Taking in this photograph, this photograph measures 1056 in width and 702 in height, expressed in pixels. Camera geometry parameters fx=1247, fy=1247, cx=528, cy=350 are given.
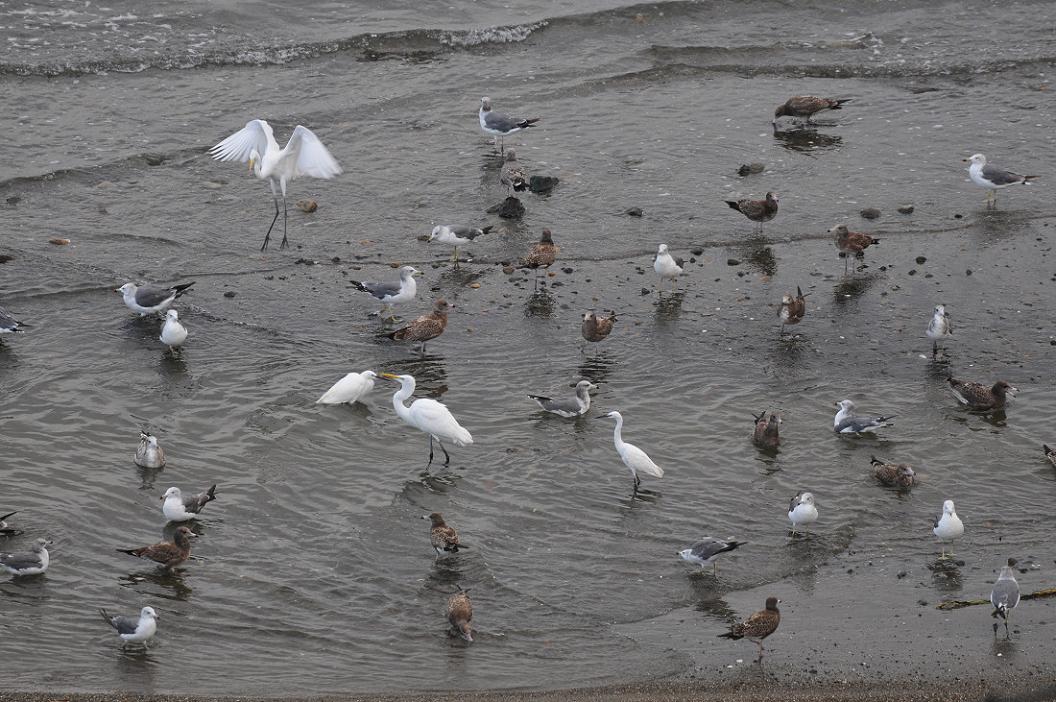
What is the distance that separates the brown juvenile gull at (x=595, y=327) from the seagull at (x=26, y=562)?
239 inches

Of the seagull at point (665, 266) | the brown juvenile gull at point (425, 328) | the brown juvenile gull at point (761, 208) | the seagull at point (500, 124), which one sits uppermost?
the seagull at point (500, 124)

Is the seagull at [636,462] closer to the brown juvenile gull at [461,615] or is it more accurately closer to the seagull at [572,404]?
the seagull at [572,404]

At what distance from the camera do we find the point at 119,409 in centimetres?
1232

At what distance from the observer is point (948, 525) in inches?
390

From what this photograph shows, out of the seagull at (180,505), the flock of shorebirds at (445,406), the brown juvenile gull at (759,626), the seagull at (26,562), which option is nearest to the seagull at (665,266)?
the flock of shorebirds at (445,406)

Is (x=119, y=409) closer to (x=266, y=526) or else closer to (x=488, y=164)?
(x=266, y=526)

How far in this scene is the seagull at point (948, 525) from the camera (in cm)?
991

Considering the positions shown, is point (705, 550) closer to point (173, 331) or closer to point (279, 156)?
point (173, 331)

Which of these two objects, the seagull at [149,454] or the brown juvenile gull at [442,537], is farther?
the seagull at [149,454]

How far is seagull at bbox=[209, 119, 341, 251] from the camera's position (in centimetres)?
1609

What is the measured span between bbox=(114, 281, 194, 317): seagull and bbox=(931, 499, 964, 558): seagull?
8.43 metres

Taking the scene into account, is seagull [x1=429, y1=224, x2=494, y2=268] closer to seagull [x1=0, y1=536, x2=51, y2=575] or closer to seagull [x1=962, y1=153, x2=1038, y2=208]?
seagull [x1=962, y1=153, x2=1038, y2=208]

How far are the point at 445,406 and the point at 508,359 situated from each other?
1.42 meters

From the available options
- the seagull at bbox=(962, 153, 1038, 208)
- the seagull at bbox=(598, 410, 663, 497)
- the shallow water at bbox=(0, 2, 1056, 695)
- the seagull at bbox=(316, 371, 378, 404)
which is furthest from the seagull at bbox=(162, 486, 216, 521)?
the seagull at bbox=(962, 153, 1038, 208)
